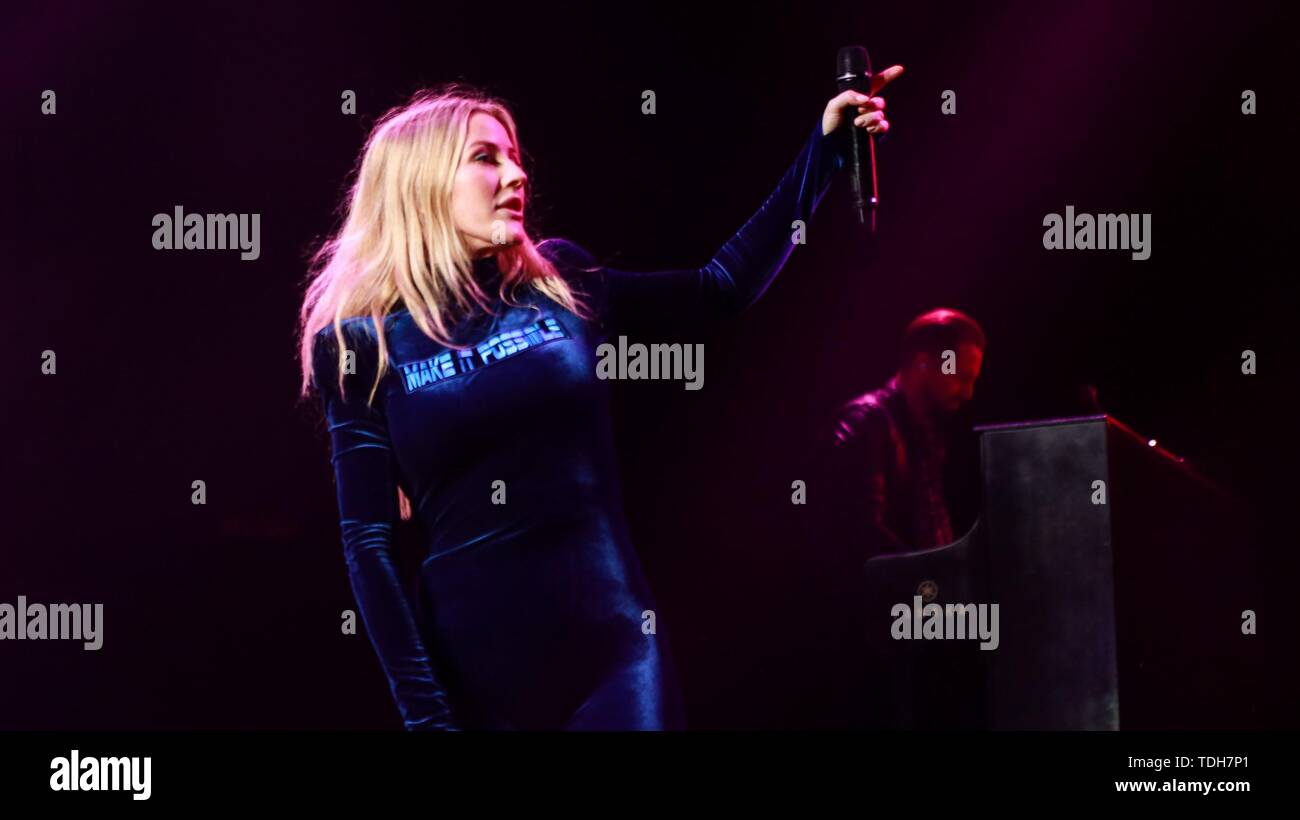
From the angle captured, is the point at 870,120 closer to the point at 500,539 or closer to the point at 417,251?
the point at 417,251

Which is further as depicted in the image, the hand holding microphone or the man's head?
the man's head

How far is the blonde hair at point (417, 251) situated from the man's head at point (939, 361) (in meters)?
1.17

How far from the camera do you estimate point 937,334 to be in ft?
10.8

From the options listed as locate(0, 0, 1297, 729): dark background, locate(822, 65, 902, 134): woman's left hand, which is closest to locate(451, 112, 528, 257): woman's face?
locate(822, 65, 902, 134): woman's left hand

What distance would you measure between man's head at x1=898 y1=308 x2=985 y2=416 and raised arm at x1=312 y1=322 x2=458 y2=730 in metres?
1.49

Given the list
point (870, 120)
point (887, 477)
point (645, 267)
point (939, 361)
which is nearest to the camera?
point (870, 120)

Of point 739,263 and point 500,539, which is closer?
point 500,539

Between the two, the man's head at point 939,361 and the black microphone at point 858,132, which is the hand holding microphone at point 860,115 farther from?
the man's head at point 939,361

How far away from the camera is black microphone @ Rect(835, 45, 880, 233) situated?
2.40 m

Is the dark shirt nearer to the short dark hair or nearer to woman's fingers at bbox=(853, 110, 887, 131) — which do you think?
the short dark hair

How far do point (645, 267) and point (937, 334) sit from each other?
0.78m

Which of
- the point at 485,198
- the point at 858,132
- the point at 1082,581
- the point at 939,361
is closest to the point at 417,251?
the point at 485,198
